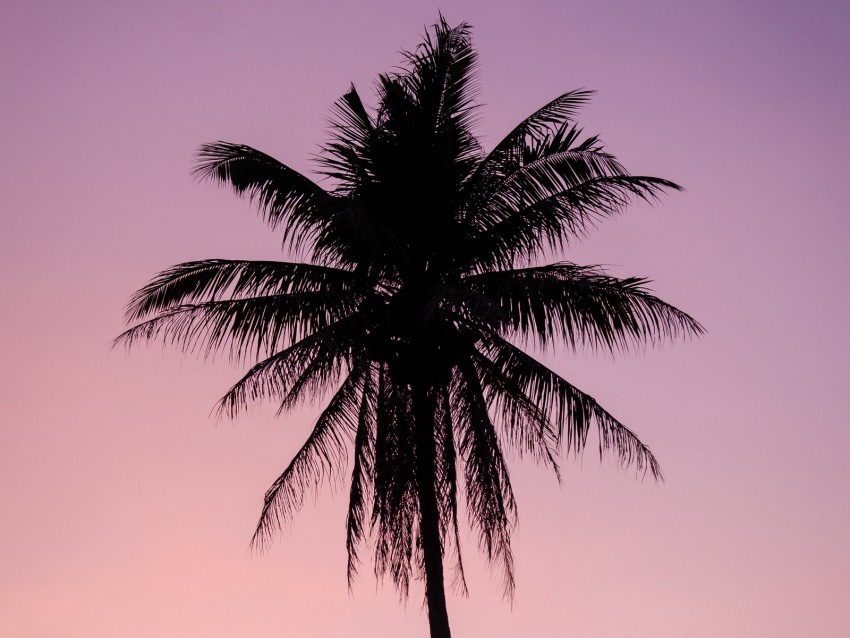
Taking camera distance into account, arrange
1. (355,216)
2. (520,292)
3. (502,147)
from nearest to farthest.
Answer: (355,216), (520,292), (502,147)

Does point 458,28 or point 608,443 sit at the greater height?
point 458,28

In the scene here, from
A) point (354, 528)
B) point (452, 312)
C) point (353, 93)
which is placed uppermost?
point (353, 93)

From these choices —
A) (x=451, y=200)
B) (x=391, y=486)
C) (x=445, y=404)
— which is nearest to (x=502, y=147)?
(x=451, y=200)

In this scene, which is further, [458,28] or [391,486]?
[458,28]

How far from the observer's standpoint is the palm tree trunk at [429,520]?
18.1 metres

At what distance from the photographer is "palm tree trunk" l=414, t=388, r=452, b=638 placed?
59.5 ft

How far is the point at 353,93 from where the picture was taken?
2061 centimetres

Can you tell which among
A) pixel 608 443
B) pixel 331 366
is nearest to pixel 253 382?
pixel 331 366

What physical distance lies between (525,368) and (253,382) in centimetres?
352

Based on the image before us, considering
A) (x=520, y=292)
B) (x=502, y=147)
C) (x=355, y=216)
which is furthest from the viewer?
(x=502, y=147)

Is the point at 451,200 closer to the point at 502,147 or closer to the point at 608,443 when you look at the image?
the point at 502,147

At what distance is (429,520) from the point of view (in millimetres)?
18609

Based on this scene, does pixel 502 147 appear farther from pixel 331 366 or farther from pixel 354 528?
pixel 354 528

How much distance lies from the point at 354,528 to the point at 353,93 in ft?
19.6
